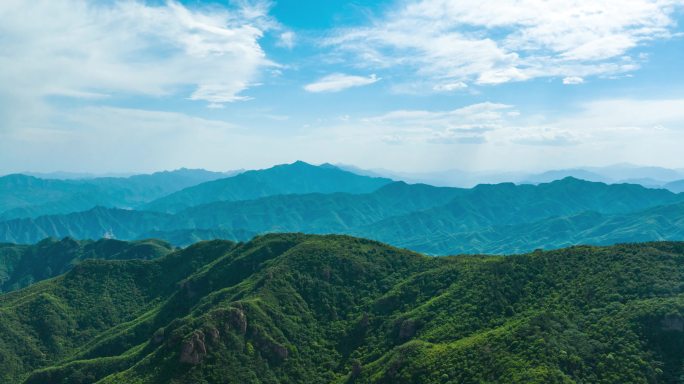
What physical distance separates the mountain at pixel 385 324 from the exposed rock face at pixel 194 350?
9.7 inches

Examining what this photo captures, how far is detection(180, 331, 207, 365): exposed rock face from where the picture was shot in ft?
339

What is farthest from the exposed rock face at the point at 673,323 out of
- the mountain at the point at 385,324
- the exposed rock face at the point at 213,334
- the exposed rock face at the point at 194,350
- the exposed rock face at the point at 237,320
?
the exposed rock face at the point at 194,350

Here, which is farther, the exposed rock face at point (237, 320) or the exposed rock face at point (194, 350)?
→ the exposed rock face at point (237, 320)

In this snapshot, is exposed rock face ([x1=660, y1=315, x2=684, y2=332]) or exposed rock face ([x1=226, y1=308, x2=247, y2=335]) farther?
exposed rock face ([x1=226, y1=308, x2=247, y2=335])

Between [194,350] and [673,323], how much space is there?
96.8 metres

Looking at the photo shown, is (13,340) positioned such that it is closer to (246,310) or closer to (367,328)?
(246,310)

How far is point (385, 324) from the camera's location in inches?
5138

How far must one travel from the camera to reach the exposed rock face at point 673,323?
298 ft

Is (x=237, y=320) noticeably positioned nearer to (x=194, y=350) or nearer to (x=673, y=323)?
(x=194, y=350)

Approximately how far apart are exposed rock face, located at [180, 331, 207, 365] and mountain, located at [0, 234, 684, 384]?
0.25m

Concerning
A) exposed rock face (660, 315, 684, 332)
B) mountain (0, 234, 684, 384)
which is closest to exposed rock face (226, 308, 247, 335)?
mountain (0, 234, 684, 384)

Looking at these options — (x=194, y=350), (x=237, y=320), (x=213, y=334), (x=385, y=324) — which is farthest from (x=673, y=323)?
(x=194, y=350)

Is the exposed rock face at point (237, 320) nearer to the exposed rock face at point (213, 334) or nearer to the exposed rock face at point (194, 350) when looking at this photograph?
the exposed rock face at point (213, 334)

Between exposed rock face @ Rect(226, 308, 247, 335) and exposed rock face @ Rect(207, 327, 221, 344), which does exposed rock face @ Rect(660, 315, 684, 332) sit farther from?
exposed rock face @ Rect(207, 327, 221, 344)
